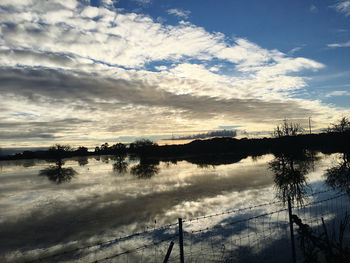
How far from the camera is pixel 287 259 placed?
9.25 m

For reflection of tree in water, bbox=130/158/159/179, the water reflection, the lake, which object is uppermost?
the lake

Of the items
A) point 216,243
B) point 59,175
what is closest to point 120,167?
point 59,175

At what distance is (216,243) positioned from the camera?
1095 centimetres

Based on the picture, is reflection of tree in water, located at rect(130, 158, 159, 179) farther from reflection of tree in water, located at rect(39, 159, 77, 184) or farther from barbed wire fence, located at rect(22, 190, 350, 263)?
barbed wire fence, located at rect(22, 190, 350, 263)

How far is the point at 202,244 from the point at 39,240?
9373mm

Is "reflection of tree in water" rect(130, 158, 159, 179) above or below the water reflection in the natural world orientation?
Answer: above

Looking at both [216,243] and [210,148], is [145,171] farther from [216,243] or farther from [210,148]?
[210,148]

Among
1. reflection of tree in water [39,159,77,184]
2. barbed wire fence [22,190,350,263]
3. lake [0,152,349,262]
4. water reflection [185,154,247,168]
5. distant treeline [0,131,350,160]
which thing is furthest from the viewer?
distant treeline [0,131,350,160]

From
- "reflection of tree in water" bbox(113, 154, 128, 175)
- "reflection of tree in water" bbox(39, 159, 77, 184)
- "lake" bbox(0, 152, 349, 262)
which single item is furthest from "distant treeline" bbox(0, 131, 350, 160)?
"reflection of tree in water" bbox(39, 159, 77, 184)

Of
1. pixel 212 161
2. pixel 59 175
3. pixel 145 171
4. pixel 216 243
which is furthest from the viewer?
pixel 212 161

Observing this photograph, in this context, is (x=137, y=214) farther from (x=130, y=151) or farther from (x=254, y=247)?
(x=130, y=151)

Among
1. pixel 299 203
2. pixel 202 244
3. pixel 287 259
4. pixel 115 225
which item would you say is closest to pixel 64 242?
pixel 115 225

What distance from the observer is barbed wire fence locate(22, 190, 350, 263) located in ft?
32.0

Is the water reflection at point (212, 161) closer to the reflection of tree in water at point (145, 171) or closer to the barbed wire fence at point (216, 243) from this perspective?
the reflection of tree in water at point (145, 171)
